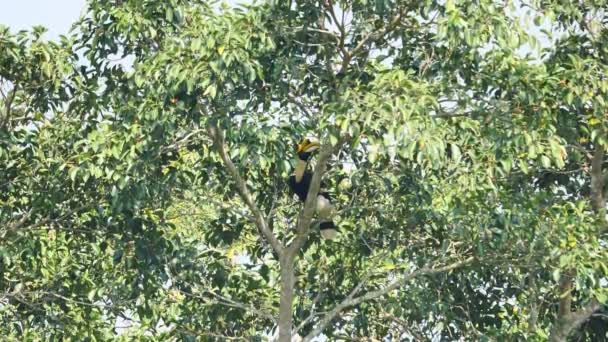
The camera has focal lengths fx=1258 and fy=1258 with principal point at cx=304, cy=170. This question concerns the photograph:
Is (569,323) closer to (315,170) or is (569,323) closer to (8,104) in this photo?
(315,170)

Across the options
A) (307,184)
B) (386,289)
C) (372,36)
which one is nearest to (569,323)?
(386,289)

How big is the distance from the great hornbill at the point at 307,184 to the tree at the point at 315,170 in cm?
17

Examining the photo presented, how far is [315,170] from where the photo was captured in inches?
388

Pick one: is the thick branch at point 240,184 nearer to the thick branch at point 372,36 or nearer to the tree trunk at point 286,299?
the tree trunk at point 286,299

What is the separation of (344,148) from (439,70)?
4.36 ft

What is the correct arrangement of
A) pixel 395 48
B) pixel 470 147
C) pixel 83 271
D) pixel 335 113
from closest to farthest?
pixel 335 113
pixel 470 147
pixel 395 48
pixel 83 271

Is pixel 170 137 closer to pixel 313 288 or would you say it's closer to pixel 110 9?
pixel 110 9

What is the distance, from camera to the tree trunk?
404 inches

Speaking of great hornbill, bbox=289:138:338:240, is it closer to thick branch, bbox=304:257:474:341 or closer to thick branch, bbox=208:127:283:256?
thick branch, bbox=208:127:283:256

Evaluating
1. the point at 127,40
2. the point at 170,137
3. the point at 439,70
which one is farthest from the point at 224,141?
the point at 439,70

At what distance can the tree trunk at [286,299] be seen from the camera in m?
10.2

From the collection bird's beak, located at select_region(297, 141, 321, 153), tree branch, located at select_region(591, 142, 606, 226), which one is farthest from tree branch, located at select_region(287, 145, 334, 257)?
tree branch, located at select_region(591, 142, 606, 226)

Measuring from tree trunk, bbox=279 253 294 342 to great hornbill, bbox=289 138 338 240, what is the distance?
0.46m

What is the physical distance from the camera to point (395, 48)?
34.0 ft
